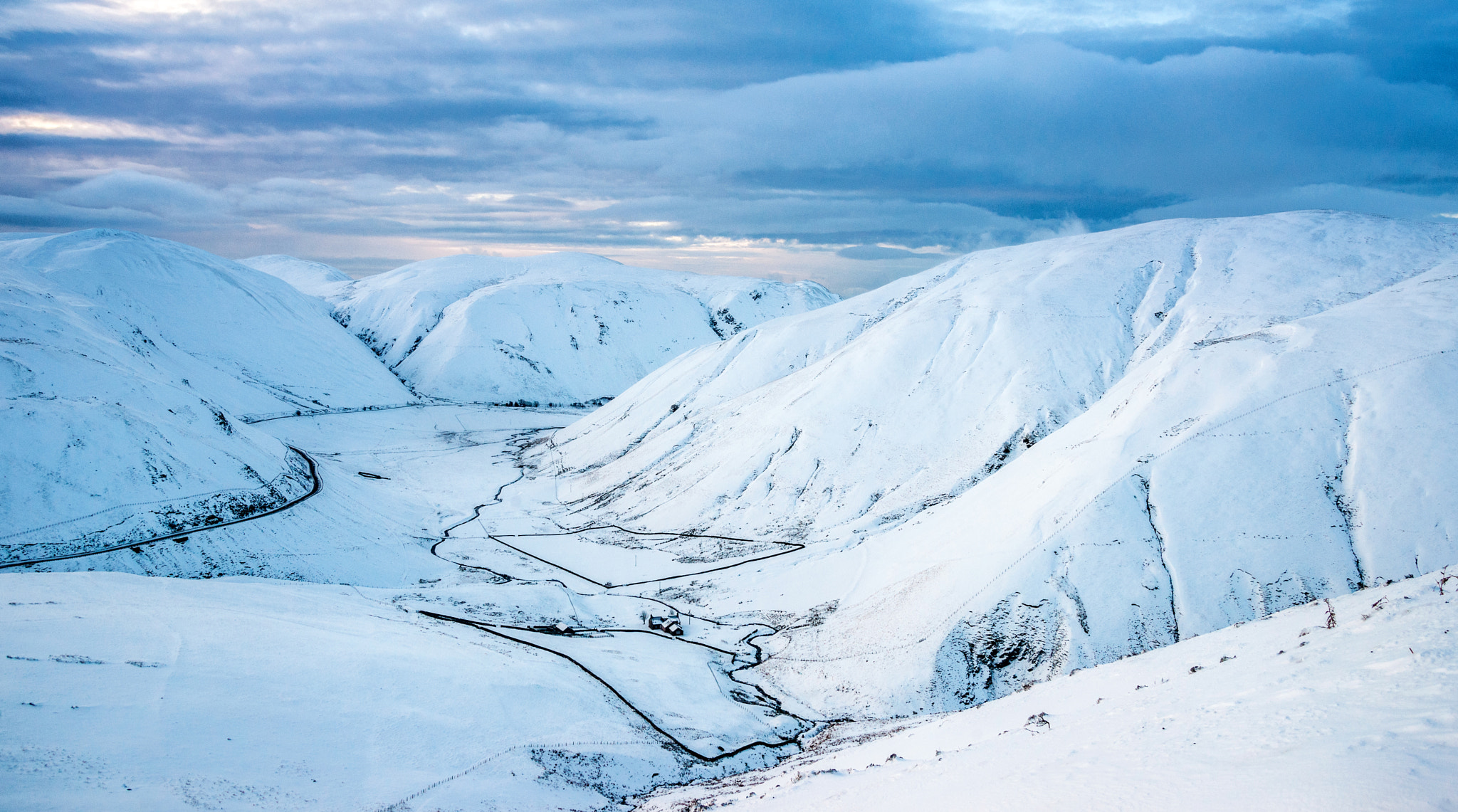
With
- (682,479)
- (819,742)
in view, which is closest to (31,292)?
(682,479)

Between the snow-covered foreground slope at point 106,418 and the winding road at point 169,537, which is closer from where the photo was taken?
the winding road at point 169,537

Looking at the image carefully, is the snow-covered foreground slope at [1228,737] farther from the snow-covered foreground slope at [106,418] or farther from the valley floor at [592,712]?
the snow-covered foreground slope at [106,418]

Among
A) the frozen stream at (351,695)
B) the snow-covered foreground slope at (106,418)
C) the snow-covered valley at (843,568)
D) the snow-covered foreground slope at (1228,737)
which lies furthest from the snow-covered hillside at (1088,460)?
the snow-covered foreground slope at (106,418)

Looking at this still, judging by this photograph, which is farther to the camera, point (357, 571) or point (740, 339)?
point (740, 339)

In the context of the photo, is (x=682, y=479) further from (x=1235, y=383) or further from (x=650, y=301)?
(x=650, y=301)

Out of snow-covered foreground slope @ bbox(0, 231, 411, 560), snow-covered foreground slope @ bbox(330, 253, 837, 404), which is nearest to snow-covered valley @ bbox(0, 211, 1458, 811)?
snow-covered foreground slope @ bbox(0, 231, 411, 560)

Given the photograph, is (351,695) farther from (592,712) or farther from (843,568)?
(843,568)

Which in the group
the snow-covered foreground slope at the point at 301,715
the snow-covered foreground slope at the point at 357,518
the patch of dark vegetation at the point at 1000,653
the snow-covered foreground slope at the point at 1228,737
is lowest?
the snow-covered foreground slope at the point at 357,518
